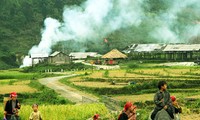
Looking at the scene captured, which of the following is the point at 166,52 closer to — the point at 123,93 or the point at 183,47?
the point at 183,47

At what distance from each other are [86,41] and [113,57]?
98.4 feet

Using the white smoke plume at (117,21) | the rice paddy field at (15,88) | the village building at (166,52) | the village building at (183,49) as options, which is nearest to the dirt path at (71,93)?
the rice paddy field at (15,88)

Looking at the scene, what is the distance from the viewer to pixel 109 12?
9675 cm

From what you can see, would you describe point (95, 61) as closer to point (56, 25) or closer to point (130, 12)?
point (56, 25)

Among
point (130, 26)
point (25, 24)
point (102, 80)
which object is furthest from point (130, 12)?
point (102, 80)

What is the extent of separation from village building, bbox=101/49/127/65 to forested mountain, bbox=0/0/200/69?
18.2m

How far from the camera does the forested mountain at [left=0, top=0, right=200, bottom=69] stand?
8165cm

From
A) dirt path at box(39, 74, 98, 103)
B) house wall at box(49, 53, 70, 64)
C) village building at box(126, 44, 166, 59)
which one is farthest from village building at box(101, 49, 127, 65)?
dirt path at box(39, 74, 98, 103)

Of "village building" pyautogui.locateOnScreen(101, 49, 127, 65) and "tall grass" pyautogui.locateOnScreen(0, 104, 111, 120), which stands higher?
"village building" pyautogui.locateOnScreen(101, 49, 127, 65)

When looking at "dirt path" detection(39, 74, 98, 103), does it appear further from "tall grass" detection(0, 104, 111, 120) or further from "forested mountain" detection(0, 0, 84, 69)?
"forested mountain" detection(0, 0, 84, 69)

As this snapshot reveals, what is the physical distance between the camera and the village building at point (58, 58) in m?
61.2

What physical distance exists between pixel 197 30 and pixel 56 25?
28232mm

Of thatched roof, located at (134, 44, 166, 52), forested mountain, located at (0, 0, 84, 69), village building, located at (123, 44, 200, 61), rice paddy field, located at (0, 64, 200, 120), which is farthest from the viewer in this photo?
forested mountain, located at (0, 0, 84, 69)

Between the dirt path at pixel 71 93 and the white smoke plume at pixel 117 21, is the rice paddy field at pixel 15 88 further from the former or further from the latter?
the white smoke plume at pixel 117 21
